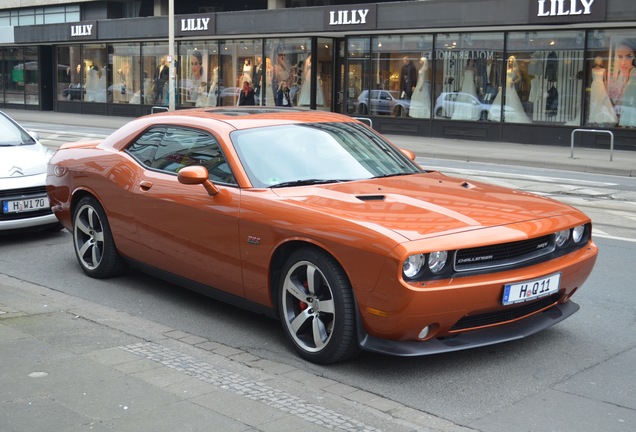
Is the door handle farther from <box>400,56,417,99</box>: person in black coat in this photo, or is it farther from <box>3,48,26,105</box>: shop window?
<box>3,48,26,105</box>: shop window

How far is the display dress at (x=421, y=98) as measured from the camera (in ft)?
93.9

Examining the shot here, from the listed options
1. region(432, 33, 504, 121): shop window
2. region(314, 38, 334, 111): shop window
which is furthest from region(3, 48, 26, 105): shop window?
region(432, 33, 504, 121): shop window

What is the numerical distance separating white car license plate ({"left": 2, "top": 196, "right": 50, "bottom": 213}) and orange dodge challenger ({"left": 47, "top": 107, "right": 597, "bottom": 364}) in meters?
1.81

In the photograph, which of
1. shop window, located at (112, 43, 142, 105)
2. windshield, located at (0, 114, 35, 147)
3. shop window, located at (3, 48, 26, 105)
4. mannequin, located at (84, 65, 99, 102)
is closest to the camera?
windshield, located at (0, 114, 35, 147)

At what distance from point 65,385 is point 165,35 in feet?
107

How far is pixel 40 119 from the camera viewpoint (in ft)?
120

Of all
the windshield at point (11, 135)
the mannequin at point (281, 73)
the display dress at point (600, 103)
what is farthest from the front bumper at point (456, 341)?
the mannequin at point (281, 73)

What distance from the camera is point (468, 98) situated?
27469mm

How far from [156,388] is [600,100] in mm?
22322

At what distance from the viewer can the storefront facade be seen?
80.3 ft

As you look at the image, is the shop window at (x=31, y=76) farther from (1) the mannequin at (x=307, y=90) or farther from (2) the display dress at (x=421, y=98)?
(2) the display dress at (x=421, y=98)

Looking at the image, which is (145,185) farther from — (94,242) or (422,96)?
(422,96)

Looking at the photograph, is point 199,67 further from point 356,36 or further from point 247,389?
point 247,389

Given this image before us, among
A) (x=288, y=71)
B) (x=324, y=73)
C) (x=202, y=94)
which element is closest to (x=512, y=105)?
(x=324, y=73)
